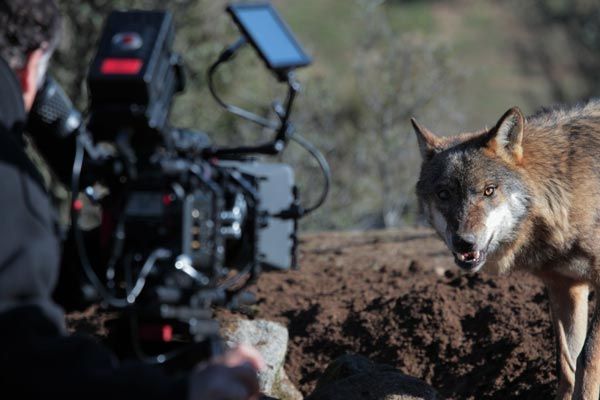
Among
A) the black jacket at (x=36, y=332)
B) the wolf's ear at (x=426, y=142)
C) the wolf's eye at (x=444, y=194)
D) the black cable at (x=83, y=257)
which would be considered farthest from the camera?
the wolf's ear at (x=426, y=142)

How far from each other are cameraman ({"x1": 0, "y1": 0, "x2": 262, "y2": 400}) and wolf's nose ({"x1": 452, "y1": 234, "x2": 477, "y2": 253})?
3127 millimetres

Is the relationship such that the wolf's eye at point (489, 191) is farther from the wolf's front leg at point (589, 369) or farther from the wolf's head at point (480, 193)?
the wolf's front leg at point (589, 369)

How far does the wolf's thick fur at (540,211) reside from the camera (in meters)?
5.75

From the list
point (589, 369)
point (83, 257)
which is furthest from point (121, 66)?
point (589, 369)

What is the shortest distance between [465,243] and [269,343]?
1407 mm

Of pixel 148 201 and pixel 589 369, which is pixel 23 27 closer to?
pixel 148 201

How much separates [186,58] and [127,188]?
34.8 feet

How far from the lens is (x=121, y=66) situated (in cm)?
326

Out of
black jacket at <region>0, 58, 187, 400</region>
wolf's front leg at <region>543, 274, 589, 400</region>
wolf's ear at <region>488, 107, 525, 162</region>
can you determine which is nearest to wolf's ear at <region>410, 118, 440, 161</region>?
wolf's ear at <region>488, 107, 525, 162</region>

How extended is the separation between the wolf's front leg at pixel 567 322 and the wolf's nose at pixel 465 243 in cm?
64

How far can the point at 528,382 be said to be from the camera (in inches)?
246

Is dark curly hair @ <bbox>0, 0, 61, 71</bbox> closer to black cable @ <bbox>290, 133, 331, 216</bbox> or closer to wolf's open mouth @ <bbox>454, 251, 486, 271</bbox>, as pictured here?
black cable @ <bbox>290, 133, 331, 216</bbox>

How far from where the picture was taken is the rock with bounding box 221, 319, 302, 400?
5961mm

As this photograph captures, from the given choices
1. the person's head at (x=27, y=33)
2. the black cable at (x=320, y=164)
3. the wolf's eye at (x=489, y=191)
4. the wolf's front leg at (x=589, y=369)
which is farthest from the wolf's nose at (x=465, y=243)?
the person's head at (x=27, y=33)
